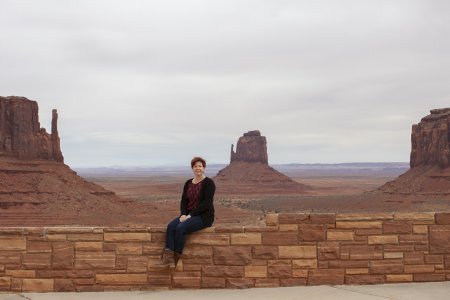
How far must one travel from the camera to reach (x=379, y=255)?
7809 millimetres

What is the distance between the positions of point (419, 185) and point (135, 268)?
2788 inches

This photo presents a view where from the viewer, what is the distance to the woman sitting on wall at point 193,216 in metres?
7.47

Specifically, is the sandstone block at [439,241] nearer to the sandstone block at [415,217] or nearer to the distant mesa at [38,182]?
the sandstone block at [415,217]

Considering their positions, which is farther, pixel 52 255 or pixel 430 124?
pixel 430 124

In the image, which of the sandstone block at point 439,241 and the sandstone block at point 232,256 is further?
the sandstone block at point 439,241

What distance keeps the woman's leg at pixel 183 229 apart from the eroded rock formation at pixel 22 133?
54.4 metres

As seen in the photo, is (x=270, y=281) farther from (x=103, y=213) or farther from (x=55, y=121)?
(x=55, y=121)

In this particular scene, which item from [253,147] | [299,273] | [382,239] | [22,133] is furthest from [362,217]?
[253,147]

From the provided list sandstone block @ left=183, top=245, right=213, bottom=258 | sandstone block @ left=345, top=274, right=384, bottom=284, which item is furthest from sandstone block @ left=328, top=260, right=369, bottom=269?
sandstone block @ left=183, top=245, right=213, bottom=258

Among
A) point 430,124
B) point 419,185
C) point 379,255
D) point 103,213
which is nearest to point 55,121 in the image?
point 103,213

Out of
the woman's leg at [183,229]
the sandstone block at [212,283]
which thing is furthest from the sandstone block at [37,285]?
the sandstone block at [212,283]

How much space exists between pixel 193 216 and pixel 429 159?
78.0 metres

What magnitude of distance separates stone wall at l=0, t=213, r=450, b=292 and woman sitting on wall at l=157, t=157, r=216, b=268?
0.70 feet

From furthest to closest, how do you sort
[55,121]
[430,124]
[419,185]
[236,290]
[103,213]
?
[430,124] < [419,185] < [55,121] < [103,213] < [236,290]
